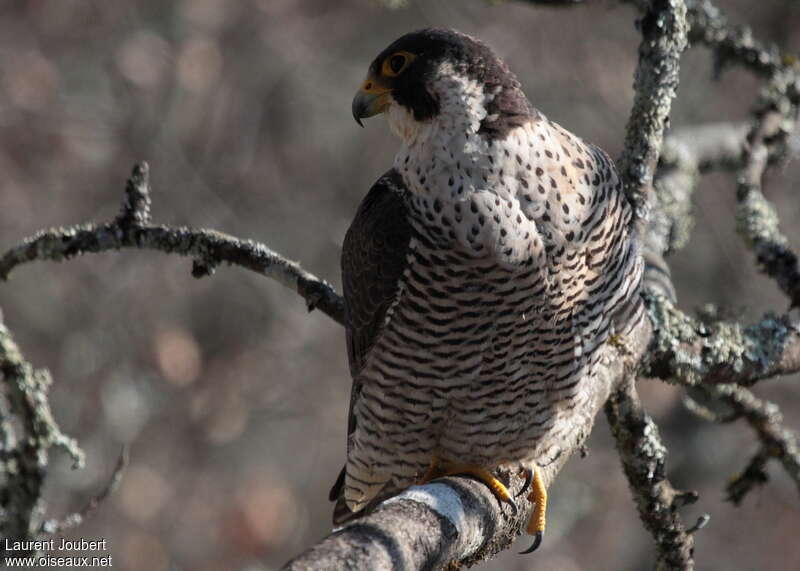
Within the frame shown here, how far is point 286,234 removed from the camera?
934cm

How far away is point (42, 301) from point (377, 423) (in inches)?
239

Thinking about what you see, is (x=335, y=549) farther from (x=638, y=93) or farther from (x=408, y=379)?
(x=638, y=93)

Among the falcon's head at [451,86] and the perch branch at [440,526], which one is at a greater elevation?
the falcon's head at [451,86]

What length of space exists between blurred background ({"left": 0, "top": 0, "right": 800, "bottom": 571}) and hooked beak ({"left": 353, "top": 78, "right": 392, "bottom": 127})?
4608mm

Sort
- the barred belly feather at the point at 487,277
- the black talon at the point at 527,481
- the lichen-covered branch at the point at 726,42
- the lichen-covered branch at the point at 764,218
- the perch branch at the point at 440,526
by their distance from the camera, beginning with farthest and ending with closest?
the lichen-covered branch at the point at 726,42 → the lichen-covered branch at the point at 764,218 → the black talon at the point at 527,481 → the barred belly feather at the point at 487,277 → the perch branch at the point at 440,526

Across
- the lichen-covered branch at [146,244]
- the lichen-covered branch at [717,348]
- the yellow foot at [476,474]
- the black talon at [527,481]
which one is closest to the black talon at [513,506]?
the yellow foot at [476,474]

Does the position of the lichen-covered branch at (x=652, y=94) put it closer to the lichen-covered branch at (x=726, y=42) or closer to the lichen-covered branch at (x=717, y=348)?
the lichen-covered branch at (x=717, y=348)

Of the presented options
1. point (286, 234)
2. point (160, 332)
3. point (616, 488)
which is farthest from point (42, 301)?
point (616, 488)

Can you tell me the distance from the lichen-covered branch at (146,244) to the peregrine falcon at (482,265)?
0.94 feet

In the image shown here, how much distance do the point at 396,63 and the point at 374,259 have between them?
2.05 feet

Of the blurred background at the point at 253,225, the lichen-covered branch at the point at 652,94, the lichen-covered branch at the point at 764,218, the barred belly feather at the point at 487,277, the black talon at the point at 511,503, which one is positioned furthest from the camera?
the blurred background at the point at 253,225

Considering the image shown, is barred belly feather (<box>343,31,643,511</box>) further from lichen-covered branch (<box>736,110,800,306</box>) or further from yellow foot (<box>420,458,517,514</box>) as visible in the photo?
lichen-covered branch (<box>736,110,800,306</box>)

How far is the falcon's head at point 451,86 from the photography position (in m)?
3.54

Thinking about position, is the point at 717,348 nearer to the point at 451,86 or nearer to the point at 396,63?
the point at 451,86
